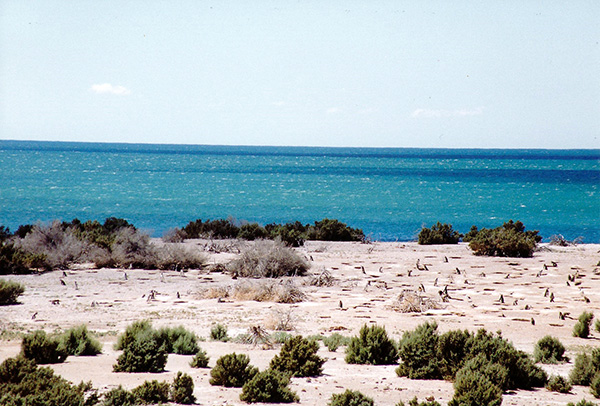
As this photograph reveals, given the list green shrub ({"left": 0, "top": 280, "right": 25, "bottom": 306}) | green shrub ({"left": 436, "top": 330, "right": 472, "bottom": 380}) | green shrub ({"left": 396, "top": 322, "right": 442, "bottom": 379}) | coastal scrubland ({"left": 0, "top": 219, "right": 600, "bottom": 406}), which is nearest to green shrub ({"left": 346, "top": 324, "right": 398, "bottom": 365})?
coastal scrubland ({"left": 0, "top": 219, "right": 600, "bottom": 406})

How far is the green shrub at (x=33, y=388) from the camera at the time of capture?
20.8ft

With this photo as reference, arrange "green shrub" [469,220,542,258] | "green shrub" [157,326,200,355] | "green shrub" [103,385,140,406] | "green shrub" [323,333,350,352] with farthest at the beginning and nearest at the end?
"green shrub" [469,220,542,258], "green shrub" [323,333,350,352], "green shrub" [157,326,200,355], "green shrub" [103,385,140,406]

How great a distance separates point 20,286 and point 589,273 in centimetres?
1609

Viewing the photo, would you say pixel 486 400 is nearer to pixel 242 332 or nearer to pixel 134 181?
pixel 242 332

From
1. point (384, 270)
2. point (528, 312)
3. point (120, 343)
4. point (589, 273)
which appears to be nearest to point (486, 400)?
point (120, 343)

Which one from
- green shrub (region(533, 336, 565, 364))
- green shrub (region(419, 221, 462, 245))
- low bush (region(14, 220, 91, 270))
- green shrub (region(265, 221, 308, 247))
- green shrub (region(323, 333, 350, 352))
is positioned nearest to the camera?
green shrub (region(533, 336, 565, 364))

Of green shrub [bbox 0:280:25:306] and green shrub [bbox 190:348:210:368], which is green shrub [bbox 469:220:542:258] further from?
green shrub [bbox 190:348:210:368]

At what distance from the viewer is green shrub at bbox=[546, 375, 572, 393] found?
820 centimetres

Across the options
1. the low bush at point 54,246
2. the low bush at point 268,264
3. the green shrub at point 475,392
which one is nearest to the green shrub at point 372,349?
the green shrub at point 475,392

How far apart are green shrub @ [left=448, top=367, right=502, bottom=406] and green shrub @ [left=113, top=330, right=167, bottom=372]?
4042 mm

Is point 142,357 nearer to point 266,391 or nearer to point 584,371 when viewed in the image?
point 266,391

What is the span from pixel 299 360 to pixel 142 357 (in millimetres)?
2177

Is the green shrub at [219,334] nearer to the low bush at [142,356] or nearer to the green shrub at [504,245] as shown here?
the low bush at [142,356]

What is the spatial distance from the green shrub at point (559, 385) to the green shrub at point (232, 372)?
384 centimetres
